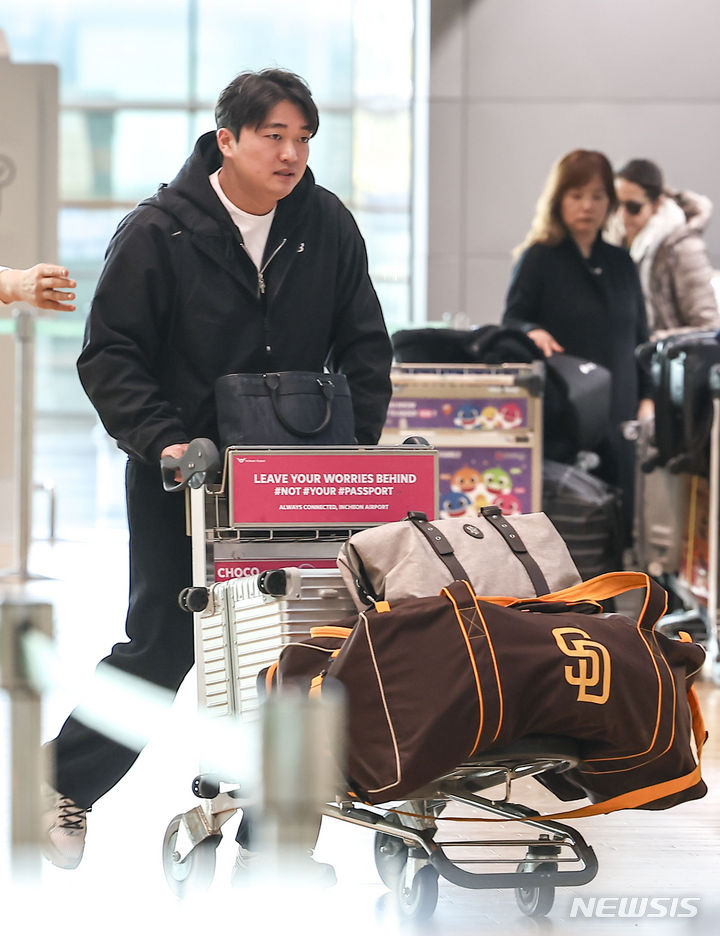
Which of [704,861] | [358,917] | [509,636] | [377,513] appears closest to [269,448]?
[377,513]

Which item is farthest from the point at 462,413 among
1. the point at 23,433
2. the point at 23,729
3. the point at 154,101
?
the point at 154,101

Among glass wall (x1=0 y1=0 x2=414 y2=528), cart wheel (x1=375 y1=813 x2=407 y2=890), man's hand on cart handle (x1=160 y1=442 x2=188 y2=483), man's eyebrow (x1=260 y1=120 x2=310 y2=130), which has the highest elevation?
glass wall (x1=0 y1=0 x2=414 y2=528)

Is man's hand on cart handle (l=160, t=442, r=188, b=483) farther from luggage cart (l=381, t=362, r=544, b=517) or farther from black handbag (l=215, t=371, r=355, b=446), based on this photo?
luggage cart (l=381, t=362, r=544, b=517)

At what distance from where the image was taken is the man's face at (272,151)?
292cm

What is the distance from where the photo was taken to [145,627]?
118 inches

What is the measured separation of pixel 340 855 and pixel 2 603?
1.92 m

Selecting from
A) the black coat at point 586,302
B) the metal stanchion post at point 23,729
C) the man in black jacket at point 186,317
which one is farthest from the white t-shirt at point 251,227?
the black coat at point 586,302

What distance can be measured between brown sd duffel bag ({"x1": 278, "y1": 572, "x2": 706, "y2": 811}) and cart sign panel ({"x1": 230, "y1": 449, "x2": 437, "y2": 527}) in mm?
388

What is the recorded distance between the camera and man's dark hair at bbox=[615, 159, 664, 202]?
6828 millimetres

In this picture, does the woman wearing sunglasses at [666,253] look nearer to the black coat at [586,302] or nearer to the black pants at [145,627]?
the black coat at [586,302]

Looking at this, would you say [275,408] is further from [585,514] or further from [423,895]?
[585,514]

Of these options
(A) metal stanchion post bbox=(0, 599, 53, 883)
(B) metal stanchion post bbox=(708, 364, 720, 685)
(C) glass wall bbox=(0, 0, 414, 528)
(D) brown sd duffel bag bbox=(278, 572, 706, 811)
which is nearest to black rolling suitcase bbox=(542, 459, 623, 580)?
(B) metal stanchion post bbox=(708, 364, 720, 685)

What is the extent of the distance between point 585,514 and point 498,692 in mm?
3603

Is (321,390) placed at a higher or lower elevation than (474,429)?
higher
